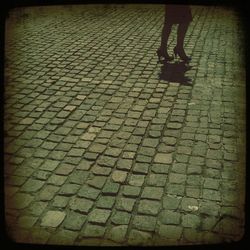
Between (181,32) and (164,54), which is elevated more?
(181,32)

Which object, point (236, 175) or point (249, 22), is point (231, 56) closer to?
point (236, 175)

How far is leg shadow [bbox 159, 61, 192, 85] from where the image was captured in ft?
18.3

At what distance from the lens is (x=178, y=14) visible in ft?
20.0

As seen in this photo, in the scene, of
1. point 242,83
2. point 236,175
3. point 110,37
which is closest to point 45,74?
point 110,37

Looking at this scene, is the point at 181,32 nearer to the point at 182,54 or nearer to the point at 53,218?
the point at 182,54

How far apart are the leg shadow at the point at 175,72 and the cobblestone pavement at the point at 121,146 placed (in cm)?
13

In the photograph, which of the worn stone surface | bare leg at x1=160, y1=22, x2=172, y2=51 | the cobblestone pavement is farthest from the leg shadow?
the worn stone surface

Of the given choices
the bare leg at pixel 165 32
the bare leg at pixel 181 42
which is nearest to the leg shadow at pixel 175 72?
the bare leg at pixel 181 42

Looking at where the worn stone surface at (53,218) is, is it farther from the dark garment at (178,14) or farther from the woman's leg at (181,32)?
the woman's leg at (181,32)

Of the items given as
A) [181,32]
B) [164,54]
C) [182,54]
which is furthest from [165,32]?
[182,54]

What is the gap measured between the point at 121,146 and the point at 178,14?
3400 mm

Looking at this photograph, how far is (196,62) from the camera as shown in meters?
6.34

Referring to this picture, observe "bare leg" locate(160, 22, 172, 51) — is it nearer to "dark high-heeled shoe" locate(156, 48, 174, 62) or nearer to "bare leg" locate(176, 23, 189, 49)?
"dark high-heeled shoe" locate(156, 48, 174, 62)

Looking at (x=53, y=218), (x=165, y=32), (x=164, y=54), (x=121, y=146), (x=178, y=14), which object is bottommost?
(x=53, y=218)
